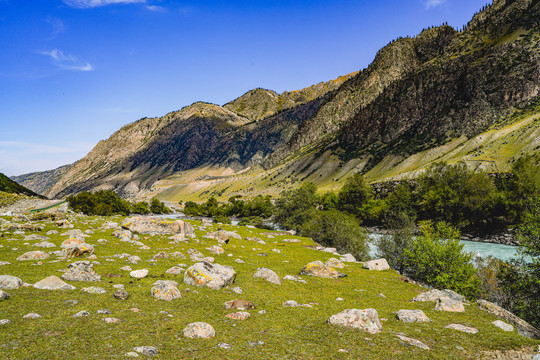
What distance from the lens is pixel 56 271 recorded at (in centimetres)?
1526

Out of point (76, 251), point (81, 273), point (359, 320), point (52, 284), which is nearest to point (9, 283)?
point (52, 284)

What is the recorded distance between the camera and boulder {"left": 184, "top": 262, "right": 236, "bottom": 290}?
16141 mm

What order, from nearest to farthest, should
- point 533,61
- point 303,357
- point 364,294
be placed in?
point 303,357, point 364,294, point 533,61

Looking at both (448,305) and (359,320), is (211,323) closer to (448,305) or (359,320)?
(359,320)

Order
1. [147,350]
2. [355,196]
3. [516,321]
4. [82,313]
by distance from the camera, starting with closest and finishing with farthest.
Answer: [147,350] < [82,313] < [516,321] < [355,196]

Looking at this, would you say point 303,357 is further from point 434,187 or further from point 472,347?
point 434,187

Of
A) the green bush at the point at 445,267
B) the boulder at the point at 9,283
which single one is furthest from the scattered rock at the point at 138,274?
the green bush at the point at 445,267

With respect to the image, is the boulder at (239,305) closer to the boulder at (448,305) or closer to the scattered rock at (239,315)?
the scattered rock at (239,315)

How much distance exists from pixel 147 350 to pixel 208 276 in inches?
327

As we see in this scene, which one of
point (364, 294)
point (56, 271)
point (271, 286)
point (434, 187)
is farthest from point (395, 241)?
point (434, 187)

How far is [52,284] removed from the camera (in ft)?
41.8

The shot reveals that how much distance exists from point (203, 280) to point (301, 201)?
227 feet

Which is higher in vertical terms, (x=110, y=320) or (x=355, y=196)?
(x=110, y=320)

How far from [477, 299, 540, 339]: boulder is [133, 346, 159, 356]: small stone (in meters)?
19.3
